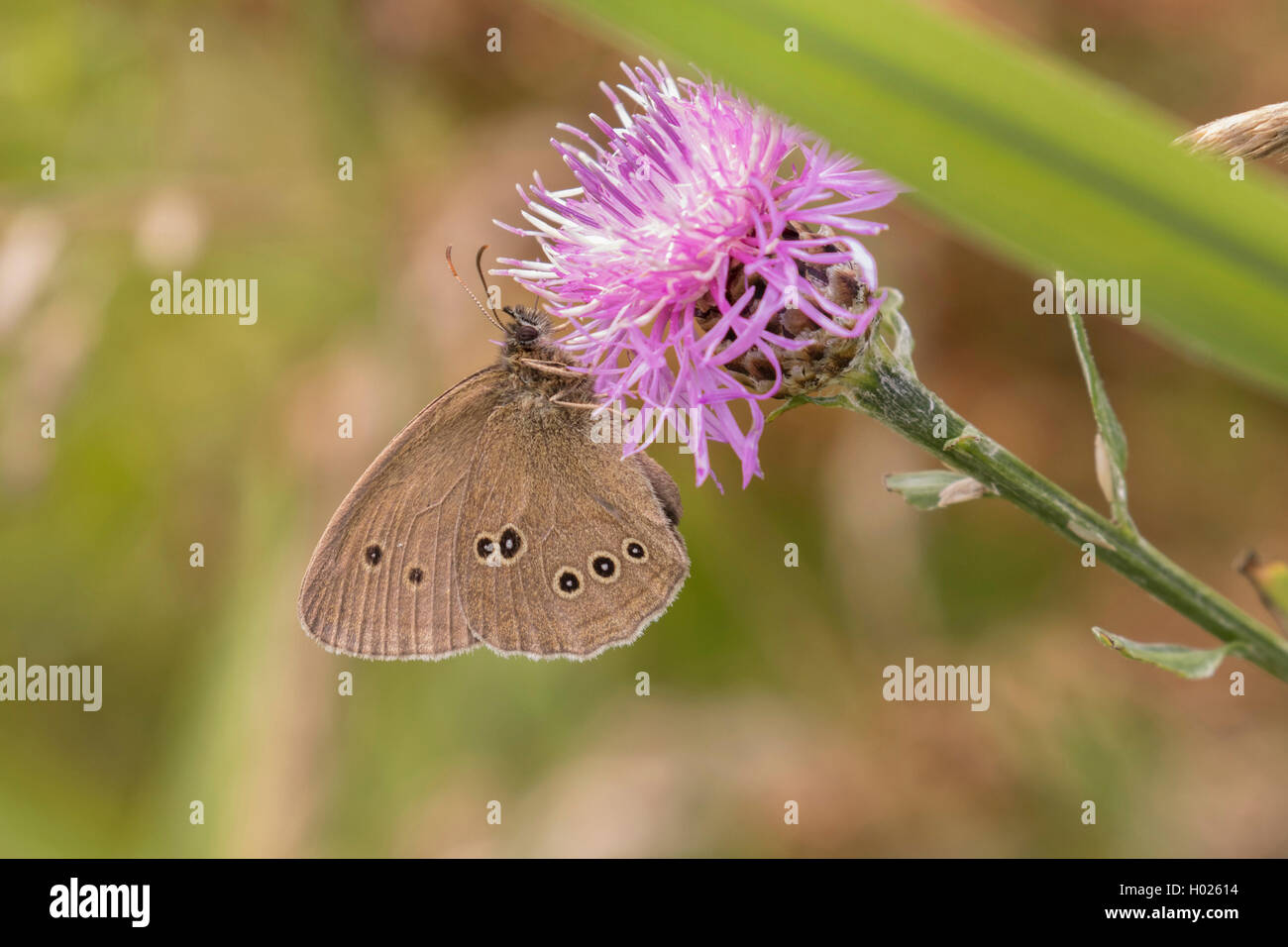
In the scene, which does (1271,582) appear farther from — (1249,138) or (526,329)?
(526,329)

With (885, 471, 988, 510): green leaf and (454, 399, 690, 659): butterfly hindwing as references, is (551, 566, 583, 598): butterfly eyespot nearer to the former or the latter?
(454, 399, 690, 659): butterfly hindwing

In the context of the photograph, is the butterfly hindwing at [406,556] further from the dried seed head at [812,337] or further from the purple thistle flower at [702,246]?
the dried seed head at [812,337]

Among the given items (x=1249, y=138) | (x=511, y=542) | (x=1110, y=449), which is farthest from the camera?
(x=511, y=542)

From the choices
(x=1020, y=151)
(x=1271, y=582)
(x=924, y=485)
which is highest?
(x=1020, y=151)

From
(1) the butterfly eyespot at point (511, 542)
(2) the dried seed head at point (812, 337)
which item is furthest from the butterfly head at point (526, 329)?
(2) the dried seed head at point (812, 337)

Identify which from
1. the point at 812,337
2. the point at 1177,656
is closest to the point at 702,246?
the point at 812,337

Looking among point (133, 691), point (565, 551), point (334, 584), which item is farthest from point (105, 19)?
point (565, 551)

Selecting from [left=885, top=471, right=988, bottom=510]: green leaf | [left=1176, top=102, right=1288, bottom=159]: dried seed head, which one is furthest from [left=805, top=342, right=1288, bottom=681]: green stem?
[left=1176, top=102, right=1288, bottom=159]: dried seed head
